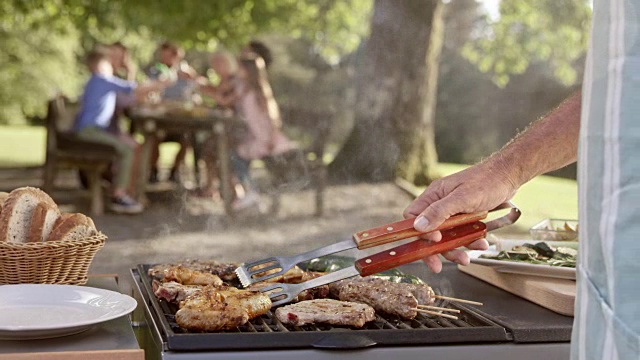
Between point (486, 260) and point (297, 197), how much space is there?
8543mm

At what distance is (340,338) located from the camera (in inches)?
69.7

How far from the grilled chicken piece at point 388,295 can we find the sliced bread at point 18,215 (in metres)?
0.74

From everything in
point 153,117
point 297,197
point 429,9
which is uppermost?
point 429,9

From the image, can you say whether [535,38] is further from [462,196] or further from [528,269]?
[462,196]

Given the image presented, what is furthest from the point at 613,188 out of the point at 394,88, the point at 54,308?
the point at 394,88

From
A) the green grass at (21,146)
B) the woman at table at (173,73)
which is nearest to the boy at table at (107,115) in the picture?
the woman at table at (173,73)

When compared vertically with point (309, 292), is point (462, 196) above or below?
above

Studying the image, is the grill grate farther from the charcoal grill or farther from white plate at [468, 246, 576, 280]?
white plate at [468, 246, 576, 280]

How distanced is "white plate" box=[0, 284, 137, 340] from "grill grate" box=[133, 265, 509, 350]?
0.11 m

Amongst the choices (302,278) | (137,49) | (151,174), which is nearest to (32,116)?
(137,49)

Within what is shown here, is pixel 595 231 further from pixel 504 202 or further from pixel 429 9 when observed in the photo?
pixel 429 9

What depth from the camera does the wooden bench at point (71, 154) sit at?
8.87 metres

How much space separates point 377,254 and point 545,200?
34.6 ft

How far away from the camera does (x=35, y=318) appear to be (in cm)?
180
